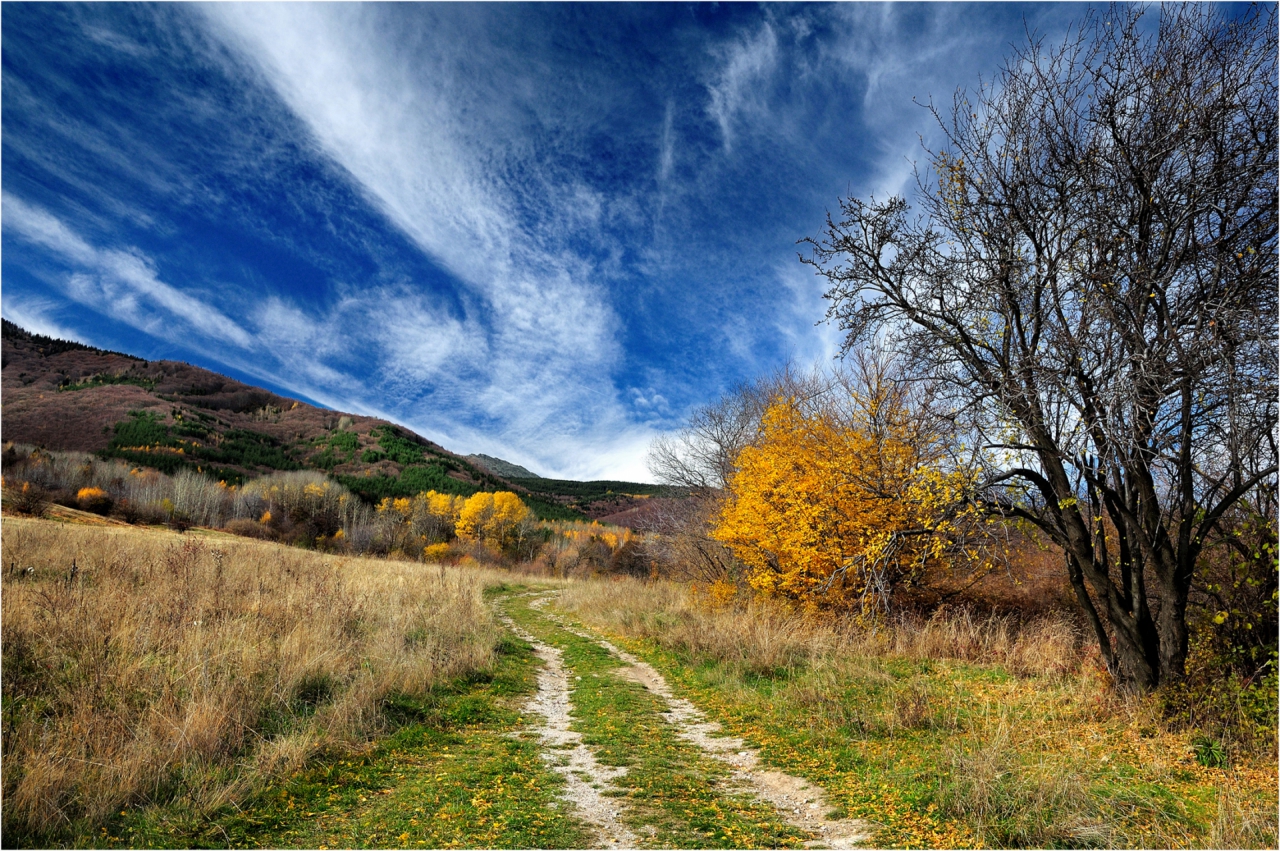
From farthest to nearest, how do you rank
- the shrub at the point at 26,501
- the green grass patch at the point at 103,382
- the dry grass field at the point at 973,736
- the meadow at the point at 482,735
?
1. the green grass patch at the point at 103,382
2. the shrub at the point at 26,501
3. the dry grass field at the point at 973,736
4. the meadow at the point at 482,735

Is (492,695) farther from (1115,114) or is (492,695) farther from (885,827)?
(1115,114)

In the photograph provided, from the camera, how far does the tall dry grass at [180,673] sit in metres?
4.76

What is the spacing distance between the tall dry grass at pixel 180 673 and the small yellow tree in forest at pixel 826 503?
7621 millimetres

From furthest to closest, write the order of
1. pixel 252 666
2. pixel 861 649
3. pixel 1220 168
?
pixel 861 649 → pixel 252 666 → pixel 1220 168

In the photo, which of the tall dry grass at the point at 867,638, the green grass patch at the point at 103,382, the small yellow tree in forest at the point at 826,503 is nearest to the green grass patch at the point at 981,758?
the tall dry grass at the point at 867,638

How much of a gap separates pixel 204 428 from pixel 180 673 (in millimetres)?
109209

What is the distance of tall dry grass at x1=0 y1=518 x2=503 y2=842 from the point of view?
4.76 metres

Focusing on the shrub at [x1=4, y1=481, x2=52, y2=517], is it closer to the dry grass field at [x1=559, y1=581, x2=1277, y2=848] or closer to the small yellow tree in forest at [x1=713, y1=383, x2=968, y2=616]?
the dry grass field at [x1=559, y1=581, x2=1277, y2=848]

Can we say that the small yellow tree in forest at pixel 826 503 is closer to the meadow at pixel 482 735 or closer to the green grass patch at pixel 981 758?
the meadow at pixel 482 735

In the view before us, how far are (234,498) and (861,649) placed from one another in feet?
234

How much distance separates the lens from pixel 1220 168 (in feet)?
22.3

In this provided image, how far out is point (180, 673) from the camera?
682cm

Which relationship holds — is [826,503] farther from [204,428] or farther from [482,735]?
[204,428]

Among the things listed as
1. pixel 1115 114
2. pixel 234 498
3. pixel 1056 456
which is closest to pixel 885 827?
pixel 1056 456
